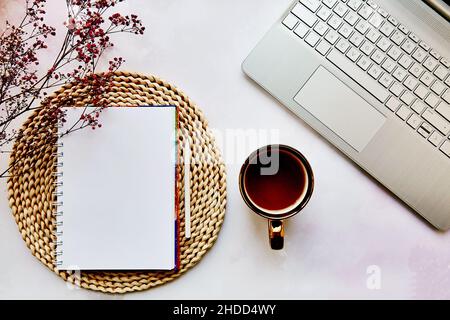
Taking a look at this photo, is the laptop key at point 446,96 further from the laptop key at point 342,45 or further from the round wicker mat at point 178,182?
the round wicker mat at point 178,182

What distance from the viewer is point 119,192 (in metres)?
0.76

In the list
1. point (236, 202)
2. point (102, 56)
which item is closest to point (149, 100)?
point (102, 56)

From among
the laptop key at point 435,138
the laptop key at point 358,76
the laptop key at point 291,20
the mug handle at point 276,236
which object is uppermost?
the laptop key at point 291,20

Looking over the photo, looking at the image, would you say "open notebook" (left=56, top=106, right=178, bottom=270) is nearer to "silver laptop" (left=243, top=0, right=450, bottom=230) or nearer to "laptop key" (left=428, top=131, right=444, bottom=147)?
"silver laptop" (left=243, top=0, right=450, bottom=230)

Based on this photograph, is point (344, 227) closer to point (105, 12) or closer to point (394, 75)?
point (394, 75)

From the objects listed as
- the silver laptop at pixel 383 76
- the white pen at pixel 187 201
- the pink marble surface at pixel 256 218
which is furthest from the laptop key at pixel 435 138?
the white pen at pixel 187 201

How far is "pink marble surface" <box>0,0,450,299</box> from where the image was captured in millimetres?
779

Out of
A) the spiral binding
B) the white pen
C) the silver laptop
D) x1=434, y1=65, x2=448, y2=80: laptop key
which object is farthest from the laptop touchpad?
the spiral binding

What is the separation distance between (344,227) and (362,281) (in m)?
0.09

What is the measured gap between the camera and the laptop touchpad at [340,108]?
2.47 ft

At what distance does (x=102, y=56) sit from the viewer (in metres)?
0.78
